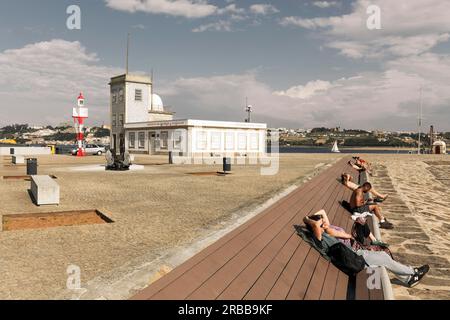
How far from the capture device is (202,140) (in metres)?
44.6

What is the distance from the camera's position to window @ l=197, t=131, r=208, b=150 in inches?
1743

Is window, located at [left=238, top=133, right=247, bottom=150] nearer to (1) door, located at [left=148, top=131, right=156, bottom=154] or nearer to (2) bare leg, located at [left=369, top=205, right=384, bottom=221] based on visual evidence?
(1) door, located at [left=148, top=131, right=156, bottom=154]

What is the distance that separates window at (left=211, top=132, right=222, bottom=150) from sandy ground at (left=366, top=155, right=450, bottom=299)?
2563 cm

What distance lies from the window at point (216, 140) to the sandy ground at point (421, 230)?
25625 mm

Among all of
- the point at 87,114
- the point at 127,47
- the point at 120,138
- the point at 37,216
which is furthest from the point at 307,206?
the point at 127,47

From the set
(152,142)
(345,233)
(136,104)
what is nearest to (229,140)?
(152,142)

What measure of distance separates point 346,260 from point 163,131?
1677 inches

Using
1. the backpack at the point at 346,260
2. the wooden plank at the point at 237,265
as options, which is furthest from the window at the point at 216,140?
the backpack at the point at 346,260

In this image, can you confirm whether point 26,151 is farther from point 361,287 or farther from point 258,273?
point 361,287

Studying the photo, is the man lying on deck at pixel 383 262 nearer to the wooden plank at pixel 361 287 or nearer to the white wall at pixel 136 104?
the wooden plank at pixel 361 287

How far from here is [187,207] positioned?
442 inches

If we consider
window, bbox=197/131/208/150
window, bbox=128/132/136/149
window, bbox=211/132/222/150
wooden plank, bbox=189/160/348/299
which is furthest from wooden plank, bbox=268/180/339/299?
window, bbox=128/132/136/149

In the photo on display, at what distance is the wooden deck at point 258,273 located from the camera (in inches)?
170

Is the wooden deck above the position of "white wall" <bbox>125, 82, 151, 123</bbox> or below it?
below
